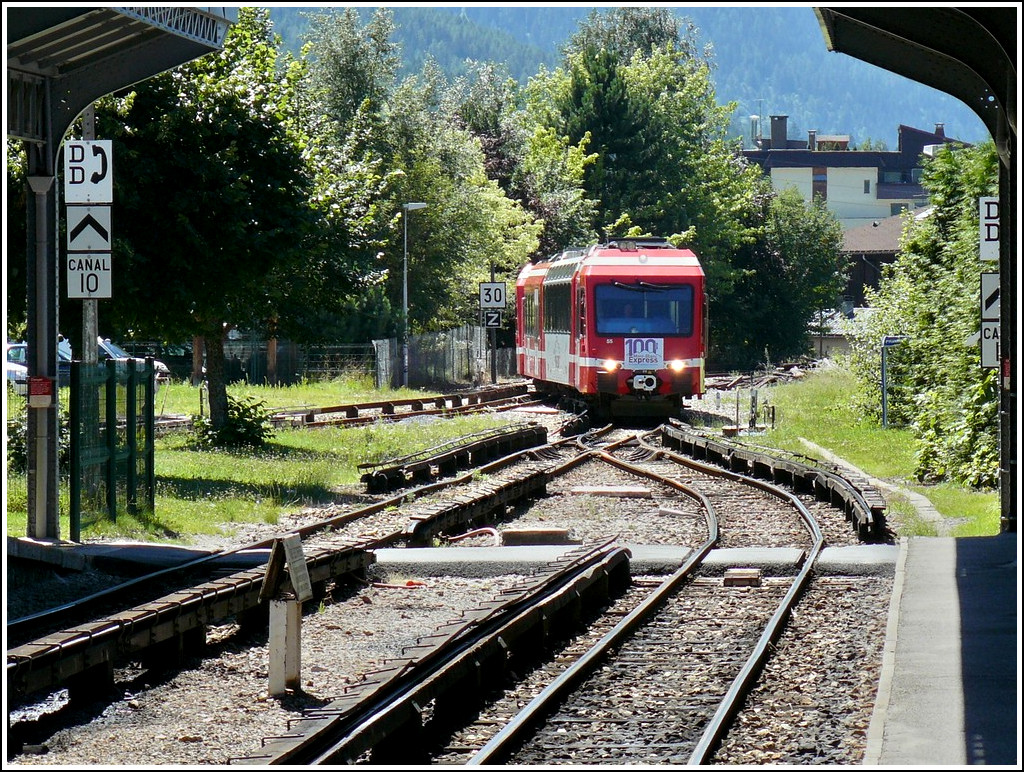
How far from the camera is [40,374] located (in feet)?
45.1

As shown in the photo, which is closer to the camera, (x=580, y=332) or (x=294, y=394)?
(x=580, y=332)

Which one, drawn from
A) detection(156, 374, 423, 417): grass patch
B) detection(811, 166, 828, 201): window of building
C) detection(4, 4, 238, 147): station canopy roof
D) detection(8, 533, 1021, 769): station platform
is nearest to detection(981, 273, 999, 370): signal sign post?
detection(8, 533, 1021, 769): station platform

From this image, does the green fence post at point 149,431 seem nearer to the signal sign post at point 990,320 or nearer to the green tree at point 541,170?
the signal sign post at point 990,320

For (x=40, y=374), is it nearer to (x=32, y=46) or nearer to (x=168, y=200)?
(x=32, y=46)

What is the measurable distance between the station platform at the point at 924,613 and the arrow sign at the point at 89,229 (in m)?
2.88

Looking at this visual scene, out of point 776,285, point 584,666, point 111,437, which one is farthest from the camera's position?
point 776,285

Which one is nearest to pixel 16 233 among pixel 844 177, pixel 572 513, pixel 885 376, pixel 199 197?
pixel 199 197

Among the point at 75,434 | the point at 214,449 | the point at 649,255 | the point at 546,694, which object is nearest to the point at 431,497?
the point at 75,434

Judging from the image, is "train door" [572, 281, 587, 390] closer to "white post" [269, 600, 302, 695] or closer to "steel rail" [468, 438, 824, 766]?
"steel rail" [468, 438, 824, 766]

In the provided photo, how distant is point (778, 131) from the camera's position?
14900cm

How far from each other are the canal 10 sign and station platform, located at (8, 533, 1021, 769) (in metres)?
2.52

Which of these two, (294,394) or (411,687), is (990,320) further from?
(294,394)

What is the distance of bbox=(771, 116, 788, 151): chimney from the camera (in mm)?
147375

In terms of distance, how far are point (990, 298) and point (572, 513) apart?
18.8 ft
